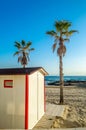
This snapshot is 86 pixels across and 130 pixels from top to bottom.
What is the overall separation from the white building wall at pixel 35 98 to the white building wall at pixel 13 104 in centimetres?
62

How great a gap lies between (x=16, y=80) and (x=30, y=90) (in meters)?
1.03

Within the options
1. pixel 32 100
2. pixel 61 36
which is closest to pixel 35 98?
pixel 32 100

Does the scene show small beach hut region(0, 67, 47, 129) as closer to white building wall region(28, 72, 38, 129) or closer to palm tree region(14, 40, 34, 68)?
white building wall region(28, 72, 38, 129)

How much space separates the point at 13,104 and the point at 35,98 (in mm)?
1877

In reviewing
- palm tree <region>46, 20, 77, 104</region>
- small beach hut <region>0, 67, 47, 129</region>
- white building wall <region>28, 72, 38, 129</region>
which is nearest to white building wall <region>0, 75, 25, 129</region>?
small beach hut <region>0, 67, 47, 129</region>

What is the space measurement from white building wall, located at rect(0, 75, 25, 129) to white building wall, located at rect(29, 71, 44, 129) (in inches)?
24.4

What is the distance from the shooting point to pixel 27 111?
10695 mm

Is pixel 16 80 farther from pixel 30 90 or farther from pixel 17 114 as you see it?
pixel 17 114

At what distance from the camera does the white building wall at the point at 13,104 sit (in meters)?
10.8

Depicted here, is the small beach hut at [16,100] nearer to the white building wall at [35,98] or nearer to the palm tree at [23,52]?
the white building wall at [35,98]

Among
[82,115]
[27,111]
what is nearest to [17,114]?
[27,111]

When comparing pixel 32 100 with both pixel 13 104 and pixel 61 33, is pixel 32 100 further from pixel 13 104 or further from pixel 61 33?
pixel 61 33

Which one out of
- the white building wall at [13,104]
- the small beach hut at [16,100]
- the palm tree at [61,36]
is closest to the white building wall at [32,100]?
the small beach hut at [16,100]

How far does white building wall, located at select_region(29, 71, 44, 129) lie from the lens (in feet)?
37.1
